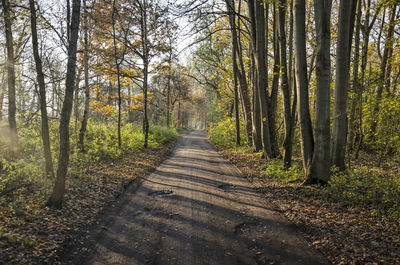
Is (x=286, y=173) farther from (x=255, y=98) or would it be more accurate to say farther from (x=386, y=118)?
(x=255, y=98)

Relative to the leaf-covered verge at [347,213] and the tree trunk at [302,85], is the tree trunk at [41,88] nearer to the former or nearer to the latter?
the leaf-covered verge at [347,213]

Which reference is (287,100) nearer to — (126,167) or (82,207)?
(126,167)

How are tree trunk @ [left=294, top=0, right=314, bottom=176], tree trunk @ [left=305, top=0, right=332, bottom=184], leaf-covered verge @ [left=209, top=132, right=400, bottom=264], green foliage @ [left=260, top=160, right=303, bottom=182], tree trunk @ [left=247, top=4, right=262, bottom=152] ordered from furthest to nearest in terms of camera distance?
tree trunk @ [left=247, top=4, right=262, bottom=152] < green foliage @ [left=260, top=160, right=303, bottom=182] < tree trunk @ [left=294, top=0, right=314, bottom=176] < tree trunk @ [left=305, top=0, right=332, bottom=184] < leaf-covered verge @ [left=209, top=132, right=400, bottom=264]

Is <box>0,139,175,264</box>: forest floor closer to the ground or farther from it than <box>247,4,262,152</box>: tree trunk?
closer to the ground

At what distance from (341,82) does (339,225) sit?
4.68 meters

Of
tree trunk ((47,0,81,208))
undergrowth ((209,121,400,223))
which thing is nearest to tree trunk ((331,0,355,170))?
undergrowth ((209,121,400,223))

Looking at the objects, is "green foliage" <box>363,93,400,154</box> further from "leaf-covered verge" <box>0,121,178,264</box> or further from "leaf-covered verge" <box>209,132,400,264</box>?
"leaf-covered verge" <box>0,121,178,264</box>

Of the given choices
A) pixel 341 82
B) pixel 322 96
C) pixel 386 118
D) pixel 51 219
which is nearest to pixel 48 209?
pixel 51 219

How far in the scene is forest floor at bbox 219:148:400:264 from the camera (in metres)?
3.63

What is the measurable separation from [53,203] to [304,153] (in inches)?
277

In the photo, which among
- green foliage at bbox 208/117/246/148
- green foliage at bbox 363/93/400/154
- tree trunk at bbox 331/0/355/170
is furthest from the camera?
green foliage at bbox 208/117/246/148

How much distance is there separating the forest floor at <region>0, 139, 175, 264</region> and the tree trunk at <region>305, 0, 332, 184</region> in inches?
232

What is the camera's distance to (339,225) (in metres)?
4.57

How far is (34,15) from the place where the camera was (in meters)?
6.15
